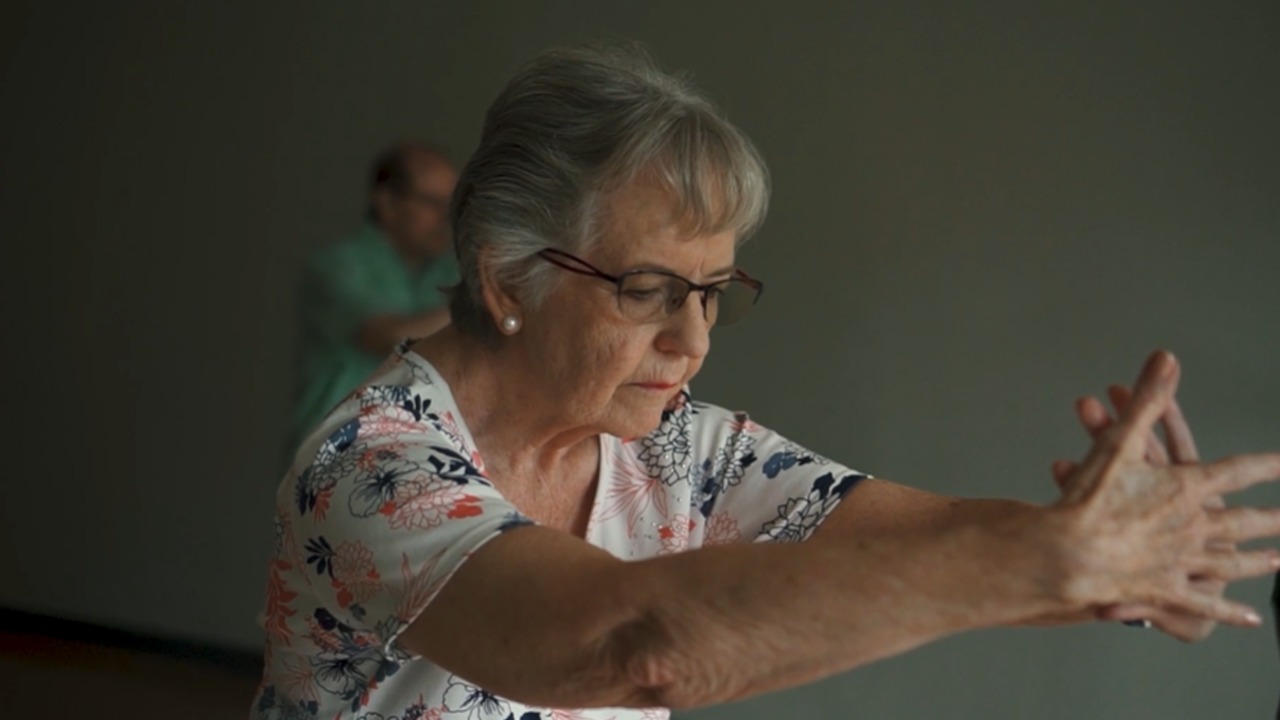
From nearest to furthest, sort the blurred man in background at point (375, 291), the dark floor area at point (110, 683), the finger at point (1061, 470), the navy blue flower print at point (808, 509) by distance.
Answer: the finger at point (1061, 470) < the navy blue flower print at point (808, 509) < the blurred man in background at point (375, 291) < the dark floor area at point (110, 683)

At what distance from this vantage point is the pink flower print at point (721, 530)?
1.48m

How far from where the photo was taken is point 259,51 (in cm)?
448

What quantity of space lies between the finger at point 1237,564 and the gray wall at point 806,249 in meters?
2.40

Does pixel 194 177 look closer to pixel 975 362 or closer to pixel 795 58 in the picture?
pixel 795 58

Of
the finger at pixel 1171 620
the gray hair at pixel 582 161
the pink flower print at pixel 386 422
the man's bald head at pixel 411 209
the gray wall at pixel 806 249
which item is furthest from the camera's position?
the gray wall at pixel 806 249

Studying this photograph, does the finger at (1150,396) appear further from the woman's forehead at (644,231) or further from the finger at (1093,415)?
the woman's forehead at (644,231)

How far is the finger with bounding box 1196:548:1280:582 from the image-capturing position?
3.26 ft

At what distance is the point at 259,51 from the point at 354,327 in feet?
6.52

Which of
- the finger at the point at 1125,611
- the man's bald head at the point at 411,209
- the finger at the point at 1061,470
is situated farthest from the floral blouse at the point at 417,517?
the man's bald head at the point at 411,209

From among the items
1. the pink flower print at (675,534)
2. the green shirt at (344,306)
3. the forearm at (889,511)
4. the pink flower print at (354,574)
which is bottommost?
the green shirt at (344,306)

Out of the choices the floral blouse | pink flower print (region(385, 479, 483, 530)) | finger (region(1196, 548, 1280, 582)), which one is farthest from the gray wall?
pink flower print (region(385, 479, 483, 530))

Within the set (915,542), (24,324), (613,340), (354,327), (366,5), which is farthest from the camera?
(24,324)

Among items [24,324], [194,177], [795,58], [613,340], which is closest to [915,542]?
[613,340]

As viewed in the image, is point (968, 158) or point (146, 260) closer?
point (968, 158)
